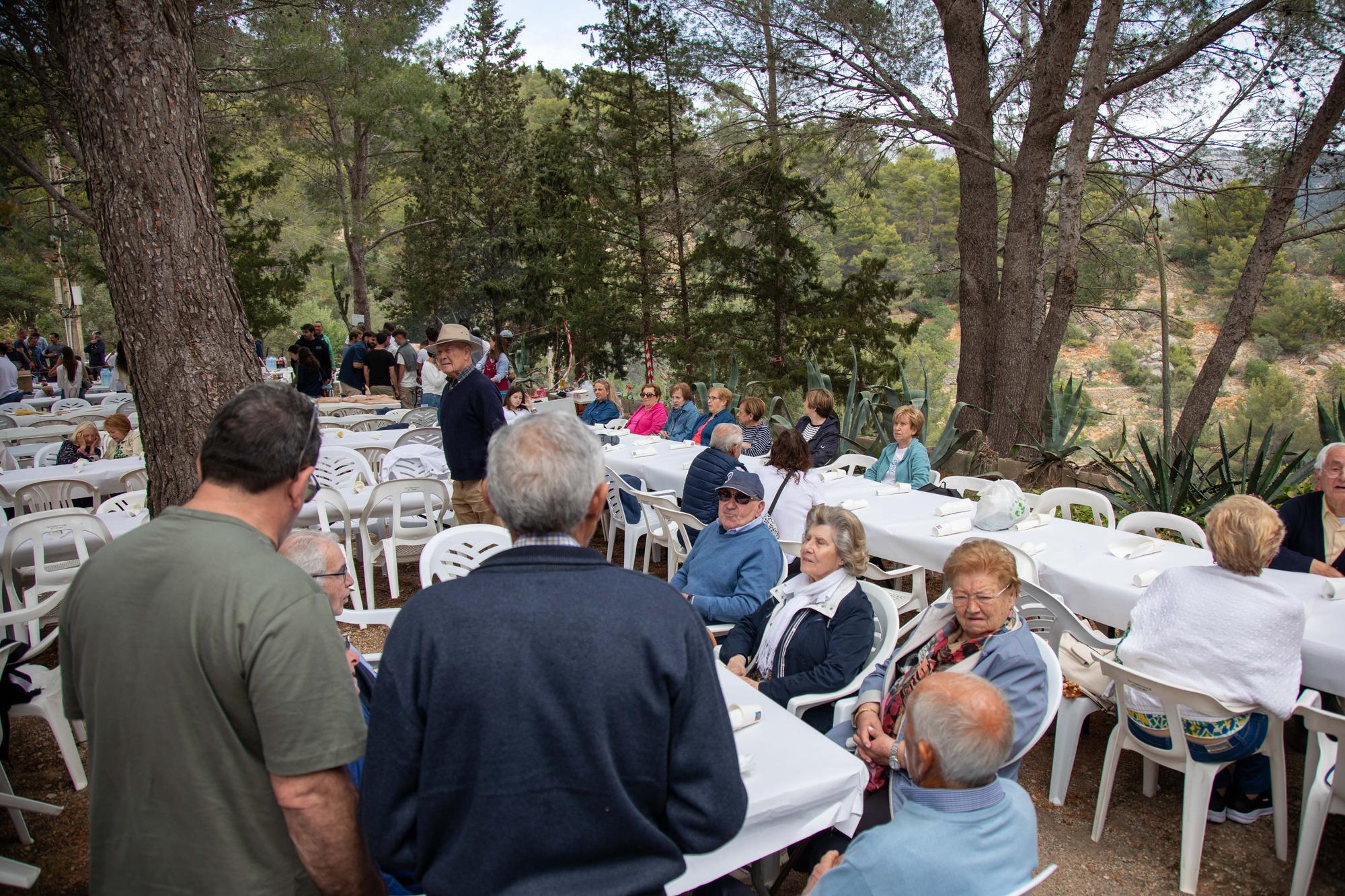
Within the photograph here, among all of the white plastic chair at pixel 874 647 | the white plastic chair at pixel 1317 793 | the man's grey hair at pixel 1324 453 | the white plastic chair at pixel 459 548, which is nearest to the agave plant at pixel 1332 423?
the man's grey hair at pixel 1324 453

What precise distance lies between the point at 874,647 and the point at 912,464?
2.69m

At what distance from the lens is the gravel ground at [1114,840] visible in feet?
8.01

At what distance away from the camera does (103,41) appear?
3.12 m

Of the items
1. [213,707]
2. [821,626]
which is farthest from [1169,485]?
[213,707]

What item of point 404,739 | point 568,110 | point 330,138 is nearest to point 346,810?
point 404,739

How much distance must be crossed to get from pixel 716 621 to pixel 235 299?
241 cm

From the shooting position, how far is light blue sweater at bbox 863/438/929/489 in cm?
→ 521

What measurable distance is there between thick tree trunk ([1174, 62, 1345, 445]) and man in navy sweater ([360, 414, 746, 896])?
780cm

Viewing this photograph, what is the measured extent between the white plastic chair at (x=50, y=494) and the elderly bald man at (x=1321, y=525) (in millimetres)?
6366

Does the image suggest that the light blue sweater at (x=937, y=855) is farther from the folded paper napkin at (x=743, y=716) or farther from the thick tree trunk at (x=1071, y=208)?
Result: the thick tree trunk at (x=1071, y=208)

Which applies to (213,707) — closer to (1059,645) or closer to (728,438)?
(1059,645)

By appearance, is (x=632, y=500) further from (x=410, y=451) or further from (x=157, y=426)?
(x=157, y=426)

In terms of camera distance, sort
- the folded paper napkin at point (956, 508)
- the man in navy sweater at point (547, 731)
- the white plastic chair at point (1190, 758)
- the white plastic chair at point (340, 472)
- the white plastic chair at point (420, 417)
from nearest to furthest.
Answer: the man in navy sweater at point (547, 731) → the white plastic chair at point (1190, 758) → the folded paper napkin at point (956, 508) → the white plastic chair at point (340, 472) → the white plastic chair at point (420, 417)

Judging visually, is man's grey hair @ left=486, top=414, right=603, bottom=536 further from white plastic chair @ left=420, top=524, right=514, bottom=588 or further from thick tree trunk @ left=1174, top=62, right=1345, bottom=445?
thick tree trunk @ left=1174, top=62, right=1345, bottom=445
